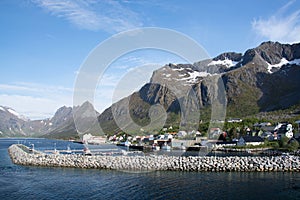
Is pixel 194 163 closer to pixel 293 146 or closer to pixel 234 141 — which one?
pixel 293 146

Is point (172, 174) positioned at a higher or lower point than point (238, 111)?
lower

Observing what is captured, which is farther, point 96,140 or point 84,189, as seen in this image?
point 96,140

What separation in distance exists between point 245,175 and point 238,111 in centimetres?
11207

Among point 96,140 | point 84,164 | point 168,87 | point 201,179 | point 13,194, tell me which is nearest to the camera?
point 13,194

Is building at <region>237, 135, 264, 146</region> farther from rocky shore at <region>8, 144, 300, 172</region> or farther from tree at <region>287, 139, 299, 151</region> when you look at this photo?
rocky shore at <region>8, 144, 300, 172</region>

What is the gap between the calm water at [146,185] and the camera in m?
18.6

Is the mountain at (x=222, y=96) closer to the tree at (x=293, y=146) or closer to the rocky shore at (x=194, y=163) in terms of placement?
the tree at (x=293, y=146)

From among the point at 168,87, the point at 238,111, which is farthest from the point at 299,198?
the point at 168,87

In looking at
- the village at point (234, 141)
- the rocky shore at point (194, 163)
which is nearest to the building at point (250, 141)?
the village at point (234, 141)

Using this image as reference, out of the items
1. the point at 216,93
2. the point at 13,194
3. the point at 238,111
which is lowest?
the point at 13,194

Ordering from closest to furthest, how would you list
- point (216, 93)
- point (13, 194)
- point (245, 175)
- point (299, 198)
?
point (299, 198)
point (13, 194)
point (245, 175)
point (216, 93)

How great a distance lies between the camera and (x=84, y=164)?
31.1 m

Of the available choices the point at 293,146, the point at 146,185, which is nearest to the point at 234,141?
the point at 293,146

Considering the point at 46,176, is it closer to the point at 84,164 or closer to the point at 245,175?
the point at 84,164
